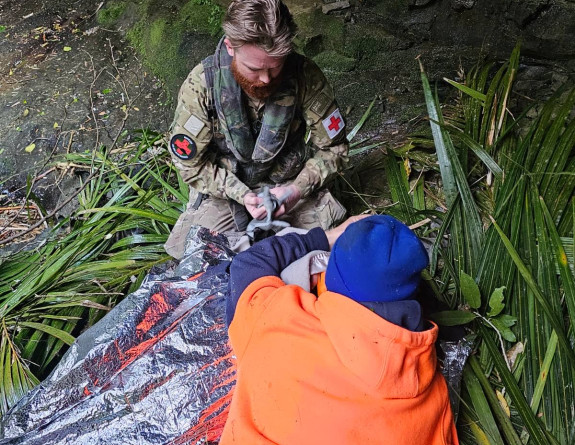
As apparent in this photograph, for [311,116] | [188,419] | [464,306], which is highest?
[311,116]

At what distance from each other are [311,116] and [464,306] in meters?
1.09

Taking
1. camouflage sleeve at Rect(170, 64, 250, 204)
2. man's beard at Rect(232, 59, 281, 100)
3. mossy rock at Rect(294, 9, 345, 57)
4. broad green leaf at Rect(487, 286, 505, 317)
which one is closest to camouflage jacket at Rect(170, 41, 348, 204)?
camouflage sleeve at Rect(170, 64, 250, 204)

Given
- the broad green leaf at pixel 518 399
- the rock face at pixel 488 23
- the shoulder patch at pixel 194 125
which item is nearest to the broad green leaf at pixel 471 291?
the broad green leaf at pixel 518 399

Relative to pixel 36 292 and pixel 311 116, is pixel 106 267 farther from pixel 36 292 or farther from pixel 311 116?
pixel 311 116

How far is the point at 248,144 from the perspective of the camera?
2.47m

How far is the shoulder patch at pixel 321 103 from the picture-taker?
2471 millimetres

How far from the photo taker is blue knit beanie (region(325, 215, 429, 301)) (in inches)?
49.3

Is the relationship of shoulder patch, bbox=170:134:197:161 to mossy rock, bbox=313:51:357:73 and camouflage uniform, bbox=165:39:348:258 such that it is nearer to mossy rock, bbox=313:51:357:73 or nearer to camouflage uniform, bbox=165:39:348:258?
camouflage uniform, bbox=165:39:348:258

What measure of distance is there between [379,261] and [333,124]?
1421 mm

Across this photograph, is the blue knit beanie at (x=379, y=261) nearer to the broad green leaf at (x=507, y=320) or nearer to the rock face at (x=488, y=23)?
the broad green leaf at (x=507, y=320)

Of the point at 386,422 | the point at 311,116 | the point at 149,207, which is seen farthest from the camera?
the point at 149,207

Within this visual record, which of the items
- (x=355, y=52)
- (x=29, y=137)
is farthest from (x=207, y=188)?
(x=29, y=137)

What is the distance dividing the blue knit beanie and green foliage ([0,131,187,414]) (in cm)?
167

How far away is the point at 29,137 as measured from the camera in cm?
450
